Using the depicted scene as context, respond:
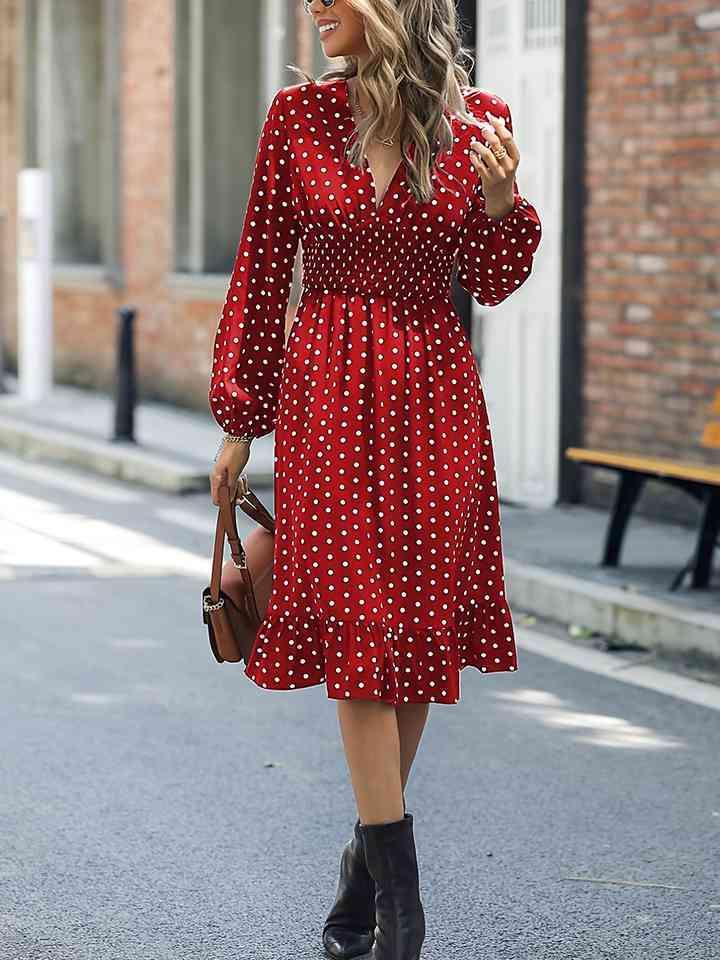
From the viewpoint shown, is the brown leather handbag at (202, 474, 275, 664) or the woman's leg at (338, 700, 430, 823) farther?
the brown leather handbag at (202, 474, 275, 664)

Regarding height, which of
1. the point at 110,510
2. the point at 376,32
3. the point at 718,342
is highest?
the point at 376,32

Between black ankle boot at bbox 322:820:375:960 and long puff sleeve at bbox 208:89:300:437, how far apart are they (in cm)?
88

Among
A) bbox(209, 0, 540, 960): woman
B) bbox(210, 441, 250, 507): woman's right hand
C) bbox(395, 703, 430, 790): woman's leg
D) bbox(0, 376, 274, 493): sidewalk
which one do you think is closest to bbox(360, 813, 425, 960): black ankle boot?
bbox(209, 0, 540, 960): woman

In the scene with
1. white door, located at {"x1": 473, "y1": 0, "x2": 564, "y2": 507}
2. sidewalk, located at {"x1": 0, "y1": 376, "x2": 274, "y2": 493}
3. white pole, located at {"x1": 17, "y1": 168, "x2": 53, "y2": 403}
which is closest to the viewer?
white door, located at {"x1": 473, "y1": 0, "x2": 564, "y2": 507}

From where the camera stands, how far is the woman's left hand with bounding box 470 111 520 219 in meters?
3.79

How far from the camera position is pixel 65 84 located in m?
18.1

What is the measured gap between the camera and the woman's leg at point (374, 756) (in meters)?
3.90

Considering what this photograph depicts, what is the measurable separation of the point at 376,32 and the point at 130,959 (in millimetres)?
1821

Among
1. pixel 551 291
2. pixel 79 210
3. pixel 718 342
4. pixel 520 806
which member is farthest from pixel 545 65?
pixel 79 210

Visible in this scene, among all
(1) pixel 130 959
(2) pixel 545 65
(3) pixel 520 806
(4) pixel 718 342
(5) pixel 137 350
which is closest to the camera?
(1) pixel 130 959

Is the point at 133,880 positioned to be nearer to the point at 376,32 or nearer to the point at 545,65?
the point at 376,32

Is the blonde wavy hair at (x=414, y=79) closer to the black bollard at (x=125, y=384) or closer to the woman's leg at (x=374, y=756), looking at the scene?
the woman's leg at (x=374, y=756)

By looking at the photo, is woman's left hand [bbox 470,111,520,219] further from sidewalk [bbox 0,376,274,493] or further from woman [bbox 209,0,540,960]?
sidewalk [bbox 0,376,274,493]

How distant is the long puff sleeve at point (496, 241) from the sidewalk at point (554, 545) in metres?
3.37
